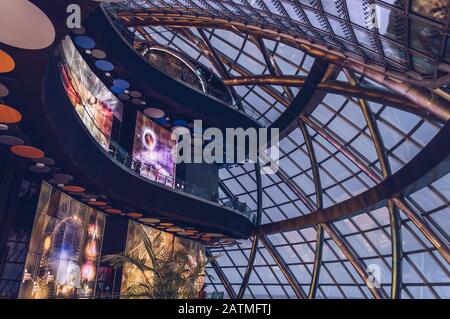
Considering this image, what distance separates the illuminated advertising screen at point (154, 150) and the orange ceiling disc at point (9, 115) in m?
11.1

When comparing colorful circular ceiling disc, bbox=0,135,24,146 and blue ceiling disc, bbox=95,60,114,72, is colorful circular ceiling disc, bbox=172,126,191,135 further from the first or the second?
colorful circular ceiling disc, bbox=0,135,24,146

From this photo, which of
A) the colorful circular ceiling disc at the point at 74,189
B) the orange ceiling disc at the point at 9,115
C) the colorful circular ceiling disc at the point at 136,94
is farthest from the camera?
the colorful circular ceiling disc at the point at 136,94

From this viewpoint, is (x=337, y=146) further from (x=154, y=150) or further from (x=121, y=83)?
(x=121, y=83)

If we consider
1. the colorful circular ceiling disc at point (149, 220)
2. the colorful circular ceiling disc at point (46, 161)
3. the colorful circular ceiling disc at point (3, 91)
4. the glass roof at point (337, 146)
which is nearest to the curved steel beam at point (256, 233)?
the glass roof at point (337, 146)

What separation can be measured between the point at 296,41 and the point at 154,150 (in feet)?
41.1

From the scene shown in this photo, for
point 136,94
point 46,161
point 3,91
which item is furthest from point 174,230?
point 3,91

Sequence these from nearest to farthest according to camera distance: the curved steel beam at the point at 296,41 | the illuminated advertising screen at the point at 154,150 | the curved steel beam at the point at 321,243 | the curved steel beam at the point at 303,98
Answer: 1. the curved steel beam at the point at 296,41
2. the curved steel beam at the point at 303,98
3. the illuminated advertising screen at the point at 154,150
4. the curved steel beam at the point at 321,243

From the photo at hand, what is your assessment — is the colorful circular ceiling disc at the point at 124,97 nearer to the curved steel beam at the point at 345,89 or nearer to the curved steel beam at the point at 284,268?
the curved steel beam at the point at 345,89

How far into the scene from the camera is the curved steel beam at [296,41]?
14859 mm

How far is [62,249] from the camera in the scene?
1927 centimetres

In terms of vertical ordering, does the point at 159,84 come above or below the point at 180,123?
below

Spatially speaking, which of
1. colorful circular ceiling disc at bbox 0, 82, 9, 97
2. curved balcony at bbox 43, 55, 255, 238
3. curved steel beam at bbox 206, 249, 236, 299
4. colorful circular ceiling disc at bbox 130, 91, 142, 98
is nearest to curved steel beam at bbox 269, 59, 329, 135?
curved balcony at bbox 43, 55, 255, 238

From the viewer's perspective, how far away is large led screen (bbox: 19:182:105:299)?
17.2 m
